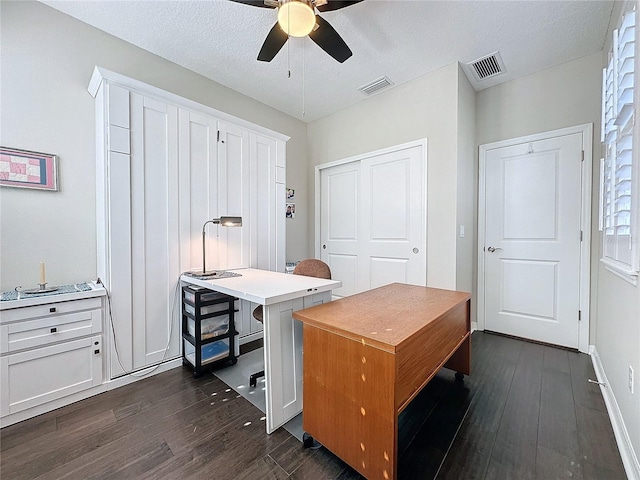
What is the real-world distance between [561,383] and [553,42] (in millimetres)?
2906

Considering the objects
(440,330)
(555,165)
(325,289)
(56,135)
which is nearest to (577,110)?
(555,165)

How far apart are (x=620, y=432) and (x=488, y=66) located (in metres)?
3.11

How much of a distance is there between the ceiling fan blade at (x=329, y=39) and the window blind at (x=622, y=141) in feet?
5.22

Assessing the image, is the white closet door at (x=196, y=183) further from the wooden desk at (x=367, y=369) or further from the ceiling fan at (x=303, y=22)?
the wooden desk at (x=367, y=369)

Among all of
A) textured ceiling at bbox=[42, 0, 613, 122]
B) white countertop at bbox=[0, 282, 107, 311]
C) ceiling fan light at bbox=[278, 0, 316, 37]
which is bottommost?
white countertop at bbox=[0, 282, 107, 311]

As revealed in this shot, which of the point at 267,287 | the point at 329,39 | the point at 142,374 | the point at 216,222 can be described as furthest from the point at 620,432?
the point at 142,374

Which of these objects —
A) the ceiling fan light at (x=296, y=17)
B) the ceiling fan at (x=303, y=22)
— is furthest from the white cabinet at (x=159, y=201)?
the ceiling fan light at (x=296, y=17)

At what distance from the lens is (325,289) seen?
1790 millimetres

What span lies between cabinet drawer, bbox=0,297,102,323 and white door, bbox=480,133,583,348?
3.82m

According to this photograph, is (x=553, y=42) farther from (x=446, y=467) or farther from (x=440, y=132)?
(x=446, y=467)

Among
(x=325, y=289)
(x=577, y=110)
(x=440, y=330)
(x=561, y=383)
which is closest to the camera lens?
(x=440, y=330)

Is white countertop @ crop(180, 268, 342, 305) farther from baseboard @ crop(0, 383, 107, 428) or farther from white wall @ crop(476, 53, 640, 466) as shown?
white wall @ crop(476, 53, 640, 466)

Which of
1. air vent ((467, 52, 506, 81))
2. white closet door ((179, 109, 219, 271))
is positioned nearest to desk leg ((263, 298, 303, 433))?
white closet door ((179, 109, 219, 271))

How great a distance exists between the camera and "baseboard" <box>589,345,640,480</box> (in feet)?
4.03
